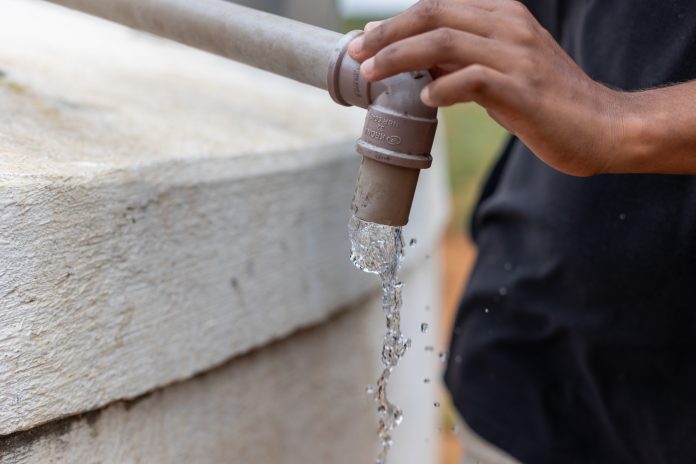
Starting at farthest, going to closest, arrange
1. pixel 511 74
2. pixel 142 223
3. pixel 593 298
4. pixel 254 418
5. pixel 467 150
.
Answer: pixel 467 150 < pixel 254 418 < pixel 593 298 < pixel 142 223 < pixel 511 74

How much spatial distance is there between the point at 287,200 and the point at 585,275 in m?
0.57

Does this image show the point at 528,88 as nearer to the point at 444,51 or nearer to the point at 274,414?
the point at 444,51

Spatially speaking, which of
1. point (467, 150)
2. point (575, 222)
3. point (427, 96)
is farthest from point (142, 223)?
point (467, 150)

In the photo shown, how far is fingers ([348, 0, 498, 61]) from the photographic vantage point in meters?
0.84

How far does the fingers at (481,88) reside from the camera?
2.67 ft

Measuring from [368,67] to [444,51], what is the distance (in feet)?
0.32

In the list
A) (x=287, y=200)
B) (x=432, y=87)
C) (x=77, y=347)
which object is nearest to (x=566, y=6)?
(x=287, y=200)

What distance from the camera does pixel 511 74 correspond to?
0.82 metres

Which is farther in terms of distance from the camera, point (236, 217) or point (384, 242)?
point (236, 217)

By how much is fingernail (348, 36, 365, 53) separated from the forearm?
29cm

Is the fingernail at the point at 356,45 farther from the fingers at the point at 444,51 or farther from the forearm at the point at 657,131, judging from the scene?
the forearm at the point at 657,131

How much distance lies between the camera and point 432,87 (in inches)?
33.3

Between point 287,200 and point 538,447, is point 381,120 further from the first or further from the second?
point 538,447

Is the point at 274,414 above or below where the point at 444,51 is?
below
